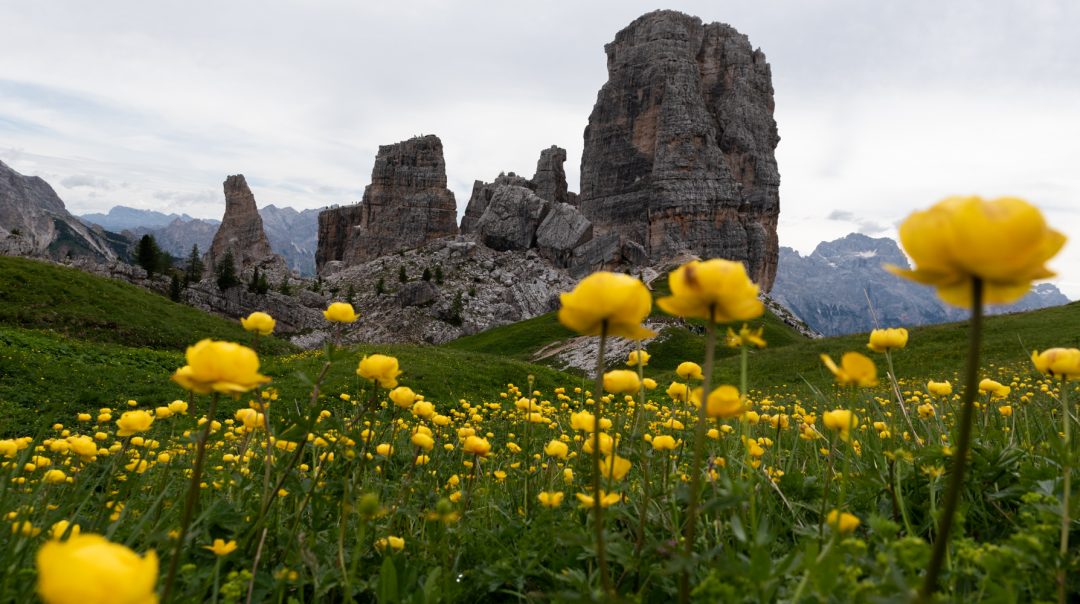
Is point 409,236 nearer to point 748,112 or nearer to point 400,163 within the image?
point 400,163

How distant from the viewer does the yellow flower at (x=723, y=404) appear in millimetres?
1612

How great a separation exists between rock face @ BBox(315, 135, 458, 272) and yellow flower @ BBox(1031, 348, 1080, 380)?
388 ft

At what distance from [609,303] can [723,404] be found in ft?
1.74

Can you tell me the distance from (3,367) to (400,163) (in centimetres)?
11452

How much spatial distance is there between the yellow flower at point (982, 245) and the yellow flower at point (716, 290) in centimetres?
37

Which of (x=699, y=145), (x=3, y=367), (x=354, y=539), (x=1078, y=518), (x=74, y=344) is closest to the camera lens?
(x=1078, y=518)

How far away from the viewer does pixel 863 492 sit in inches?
105

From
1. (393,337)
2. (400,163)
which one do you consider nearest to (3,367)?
(393,337)

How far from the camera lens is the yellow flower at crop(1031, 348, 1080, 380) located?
1909 mm

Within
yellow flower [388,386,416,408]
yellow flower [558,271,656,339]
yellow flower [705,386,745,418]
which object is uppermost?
yellow flower [558,271,656,339]

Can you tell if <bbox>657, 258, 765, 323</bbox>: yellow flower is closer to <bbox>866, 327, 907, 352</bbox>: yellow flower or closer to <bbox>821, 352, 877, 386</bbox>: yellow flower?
<bbox>821, 352, 877, 386</bbox>: yellow flower

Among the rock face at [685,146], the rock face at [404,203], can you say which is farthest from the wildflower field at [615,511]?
the rock face at [404,203]

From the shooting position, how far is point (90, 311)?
24625 mm

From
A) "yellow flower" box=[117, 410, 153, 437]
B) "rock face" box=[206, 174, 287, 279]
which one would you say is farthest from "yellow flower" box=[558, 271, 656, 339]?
"rock face" box=[206, 174, 287, 279]
